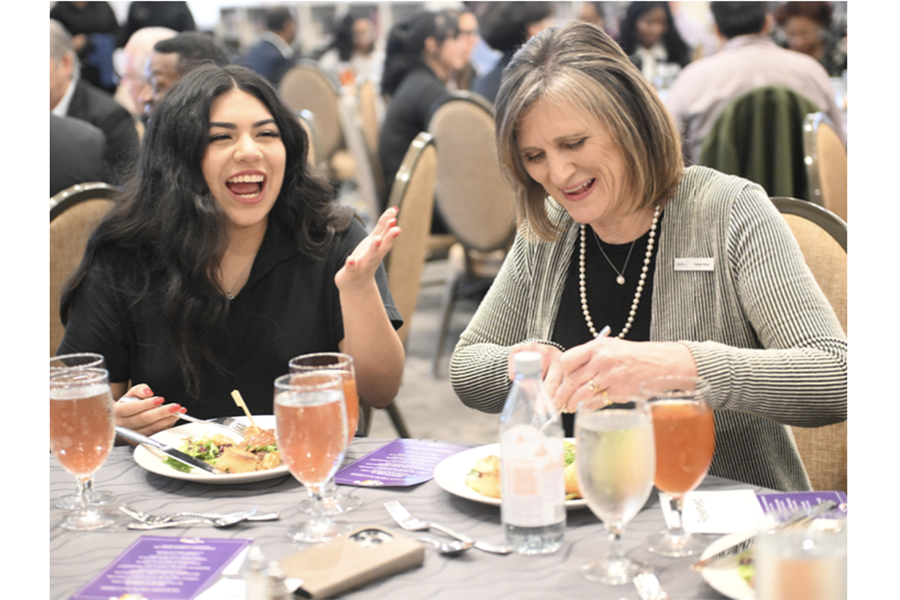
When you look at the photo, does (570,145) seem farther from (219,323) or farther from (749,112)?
(749,112)

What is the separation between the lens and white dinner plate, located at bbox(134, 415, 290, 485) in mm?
1201

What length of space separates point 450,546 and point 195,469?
1.47 ft

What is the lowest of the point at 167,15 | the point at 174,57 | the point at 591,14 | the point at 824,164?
the point at 824,164

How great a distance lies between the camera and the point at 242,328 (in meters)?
1.85

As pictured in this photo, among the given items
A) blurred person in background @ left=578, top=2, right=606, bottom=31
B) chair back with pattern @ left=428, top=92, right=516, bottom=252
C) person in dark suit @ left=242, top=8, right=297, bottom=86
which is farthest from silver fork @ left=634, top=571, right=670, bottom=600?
blurred person in background @ left=578, top=2, right=606, bottom=31

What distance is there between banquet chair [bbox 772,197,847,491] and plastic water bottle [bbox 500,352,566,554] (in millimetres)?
863

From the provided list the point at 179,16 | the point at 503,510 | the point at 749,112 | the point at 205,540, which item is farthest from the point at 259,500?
the point at 179,16

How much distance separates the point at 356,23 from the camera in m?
8.44

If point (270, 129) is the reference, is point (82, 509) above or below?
below

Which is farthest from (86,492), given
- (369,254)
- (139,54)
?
(139,54)

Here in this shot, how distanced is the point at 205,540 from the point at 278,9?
7.11m

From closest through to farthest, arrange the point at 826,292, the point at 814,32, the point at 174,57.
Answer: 1. the point at 826,292
2. the point at 174,57
3. the point at 814,32

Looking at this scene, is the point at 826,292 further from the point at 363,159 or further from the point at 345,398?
the point at 363,159

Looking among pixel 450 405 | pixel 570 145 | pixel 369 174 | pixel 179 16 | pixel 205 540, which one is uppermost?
pixel 179 16
